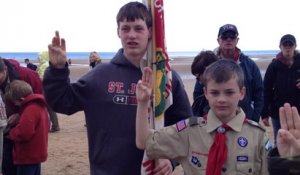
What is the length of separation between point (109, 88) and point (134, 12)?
0.53m

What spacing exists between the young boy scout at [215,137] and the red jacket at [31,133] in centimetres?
242

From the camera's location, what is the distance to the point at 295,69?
276 inches

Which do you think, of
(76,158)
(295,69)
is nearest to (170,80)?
(295,69)

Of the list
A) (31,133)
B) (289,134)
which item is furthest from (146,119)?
(31,133)

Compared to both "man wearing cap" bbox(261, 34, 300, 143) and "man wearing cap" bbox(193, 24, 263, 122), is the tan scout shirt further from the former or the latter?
"man wearing cap" bbox(261, 34, 300, 143)

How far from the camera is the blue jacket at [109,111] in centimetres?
319

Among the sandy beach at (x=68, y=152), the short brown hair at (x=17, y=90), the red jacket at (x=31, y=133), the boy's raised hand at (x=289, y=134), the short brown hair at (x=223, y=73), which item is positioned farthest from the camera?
the sandy beach at (x=68, y=152)

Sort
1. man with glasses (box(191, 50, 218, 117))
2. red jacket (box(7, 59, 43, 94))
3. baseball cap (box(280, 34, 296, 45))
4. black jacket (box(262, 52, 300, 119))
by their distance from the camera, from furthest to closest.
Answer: black jacket (box(262, 52, 300, 119)) → baseball cap (box(280, 34, 296, 45)) → red jacket (box(7, 59, 43, 94)) → man with glasses (box(191, 50, 218, 117))

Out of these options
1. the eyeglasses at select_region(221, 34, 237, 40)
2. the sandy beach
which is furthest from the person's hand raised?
the sandy beach

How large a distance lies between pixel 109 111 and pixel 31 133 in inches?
83.4

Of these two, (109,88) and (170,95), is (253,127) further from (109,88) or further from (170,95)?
(109,88)

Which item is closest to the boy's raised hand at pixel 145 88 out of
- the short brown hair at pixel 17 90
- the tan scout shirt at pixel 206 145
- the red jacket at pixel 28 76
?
the tan scout shirt at pixel 206 145

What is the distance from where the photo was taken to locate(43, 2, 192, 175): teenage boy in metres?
3.16

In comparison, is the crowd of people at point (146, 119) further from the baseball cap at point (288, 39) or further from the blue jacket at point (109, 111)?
the baseball cap at point (288, 39)
